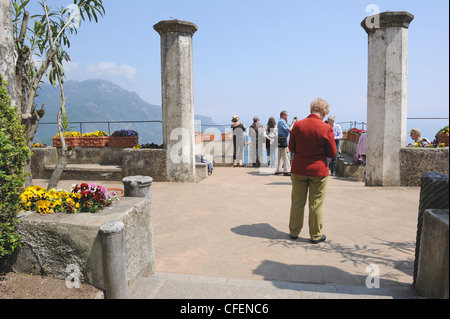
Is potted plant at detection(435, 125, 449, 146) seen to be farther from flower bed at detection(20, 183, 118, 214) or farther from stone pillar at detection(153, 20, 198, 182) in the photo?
flower bed at detection(20, 183, 118, 214)

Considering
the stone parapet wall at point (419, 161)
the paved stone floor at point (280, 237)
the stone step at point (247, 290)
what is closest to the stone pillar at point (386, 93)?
the stone parapet wall at point (419, 161)

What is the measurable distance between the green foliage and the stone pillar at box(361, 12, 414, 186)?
7196mm

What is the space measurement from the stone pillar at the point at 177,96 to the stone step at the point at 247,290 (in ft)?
18.2

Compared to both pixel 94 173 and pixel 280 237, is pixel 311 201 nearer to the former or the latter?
pixel 280 237

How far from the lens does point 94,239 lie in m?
2.98

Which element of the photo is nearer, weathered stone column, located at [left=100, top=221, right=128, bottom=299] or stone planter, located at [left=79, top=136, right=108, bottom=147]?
weathered stone column, located at [left=100, top=221, right=128, bottom=299]

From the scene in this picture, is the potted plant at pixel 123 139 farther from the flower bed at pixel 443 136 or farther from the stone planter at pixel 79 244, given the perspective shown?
the flower bed at pixel 443 136

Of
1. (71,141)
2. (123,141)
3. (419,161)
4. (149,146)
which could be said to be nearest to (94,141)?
(71,141)

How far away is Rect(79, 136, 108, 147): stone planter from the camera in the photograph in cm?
1013

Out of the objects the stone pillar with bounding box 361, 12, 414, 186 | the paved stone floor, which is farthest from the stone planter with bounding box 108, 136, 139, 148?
the stone pillar with bounding box 361, 12, 414, 186
